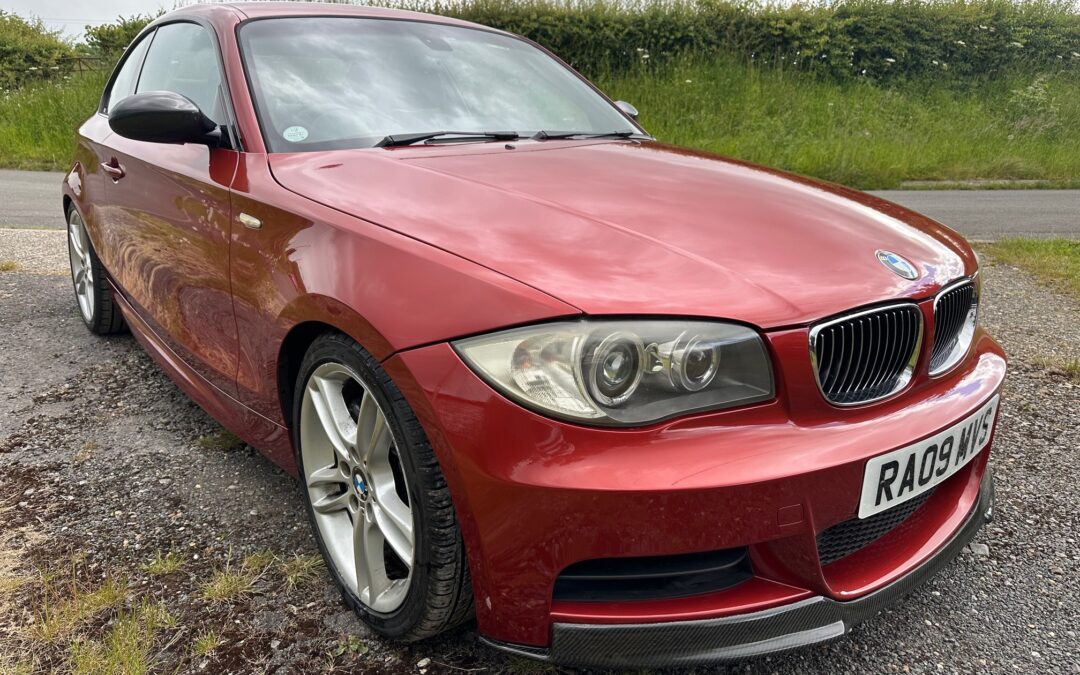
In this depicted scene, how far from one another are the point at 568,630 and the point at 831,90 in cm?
1407

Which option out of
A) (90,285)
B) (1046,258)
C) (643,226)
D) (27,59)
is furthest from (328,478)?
(27,59)

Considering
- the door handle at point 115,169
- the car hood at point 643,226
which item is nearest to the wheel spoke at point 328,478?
the car hood at point 643,226

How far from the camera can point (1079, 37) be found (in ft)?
50.8

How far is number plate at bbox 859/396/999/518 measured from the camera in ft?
4.90

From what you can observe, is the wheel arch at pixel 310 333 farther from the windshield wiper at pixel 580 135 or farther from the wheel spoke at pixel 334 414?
the windshield wiper at pixel 580 135

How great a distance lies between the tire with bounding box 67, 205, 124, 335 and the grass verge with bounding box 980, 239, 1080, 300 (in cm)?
551

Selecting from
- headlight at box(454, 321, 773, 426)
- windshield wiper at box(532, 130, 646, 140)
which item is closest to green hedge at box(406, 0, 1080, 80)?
windshield wiper at box(532, 130, 646, 140)

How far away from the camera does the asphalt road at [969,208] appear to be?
23.7 feet

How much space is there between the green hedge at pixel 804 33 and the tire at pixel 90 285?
10.7 metres

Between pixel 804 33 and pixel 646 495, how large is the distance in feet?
48.2

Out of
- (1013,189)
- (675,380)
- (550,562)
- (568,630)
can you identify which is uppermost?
(675,380)

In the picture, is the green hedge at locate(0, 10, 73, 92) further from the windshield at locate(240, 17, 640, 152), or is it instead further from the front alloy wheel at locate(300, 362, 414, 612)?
the front alloy wheel at locate(300, 362, 414, 612)

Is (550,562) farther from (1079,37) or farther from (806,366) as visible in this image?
(1079,37)

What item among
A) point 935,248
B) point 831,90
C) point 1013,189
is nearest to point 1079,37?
point 831,90
